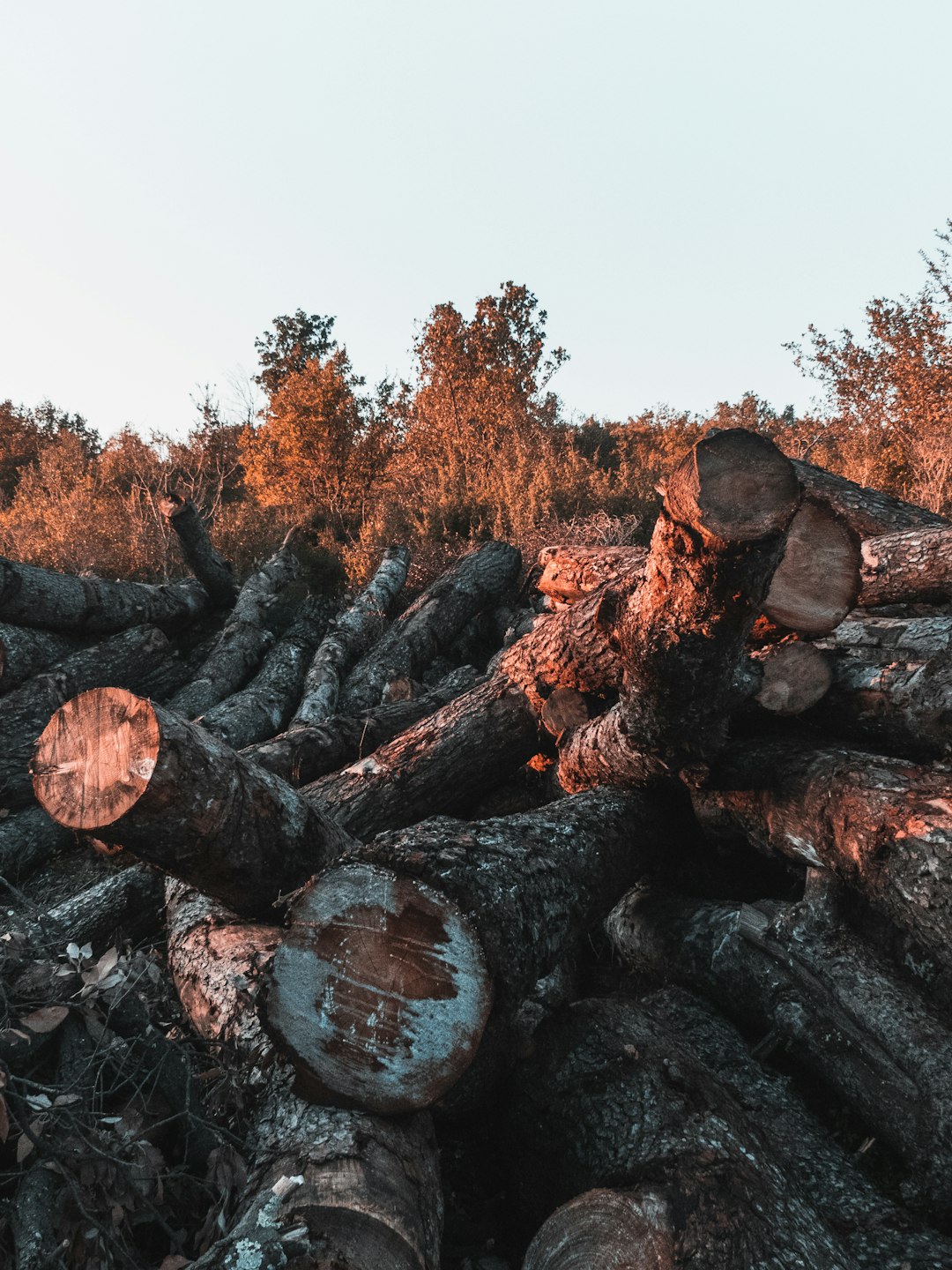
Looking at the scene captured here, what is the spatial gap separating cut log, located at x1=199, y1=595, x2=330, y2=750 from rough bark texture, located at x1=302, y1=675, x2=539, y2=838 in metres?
1.33

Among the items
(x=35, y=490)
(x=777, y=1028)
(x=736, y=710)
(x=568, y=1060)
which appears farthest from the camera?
(x=35, y=490)

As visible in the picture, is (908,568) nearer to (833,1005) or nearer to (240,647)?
(833,1005)

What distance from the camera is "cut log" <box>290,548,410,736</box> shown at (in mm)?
7086

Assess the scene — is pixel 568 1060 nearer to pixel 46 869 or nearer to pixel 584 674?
pixel 584 674

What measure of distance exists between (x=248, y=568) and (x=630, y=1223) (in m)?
10.9

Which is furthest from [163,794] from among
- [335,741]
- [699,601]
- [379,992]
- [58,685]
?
[58,685]

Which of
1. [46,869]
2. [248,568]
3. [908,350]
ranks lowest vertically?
[46,869]

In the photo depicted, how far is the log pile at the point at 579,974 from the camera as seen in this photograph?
78.5 inches

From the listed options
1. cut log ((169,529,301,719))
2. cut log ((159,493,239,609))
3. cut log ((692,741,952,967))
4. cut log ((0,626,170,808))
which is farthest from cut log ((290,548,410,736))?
cut log ((692,741,952,967))

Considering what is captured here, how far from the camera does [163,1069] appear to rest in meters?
2.39

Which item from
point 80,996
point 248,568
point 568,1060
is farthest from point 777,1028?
point 248,568

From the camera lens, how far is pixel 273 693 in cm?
747

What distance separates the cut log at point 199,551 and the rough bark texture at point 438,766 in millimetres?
5387

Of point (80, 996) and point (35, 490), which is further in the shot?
point (35, 490)
